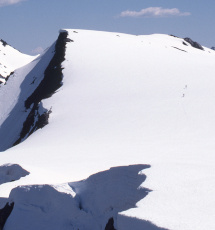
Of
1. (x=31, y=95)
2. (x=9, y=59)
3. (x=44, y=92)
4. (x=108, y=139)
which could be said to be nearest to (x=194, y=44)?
(x=31, y=95)

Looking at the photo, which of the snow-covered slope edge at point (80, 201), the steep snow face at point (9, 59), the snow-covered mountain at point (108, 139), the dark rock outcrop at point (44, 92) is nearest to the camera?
the snow-covered mountain at point (108, 139)

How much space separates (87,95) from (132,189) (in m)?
18.7

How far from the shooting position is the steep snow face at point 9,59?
327 feet

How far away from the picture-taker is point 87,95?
92.5 ft

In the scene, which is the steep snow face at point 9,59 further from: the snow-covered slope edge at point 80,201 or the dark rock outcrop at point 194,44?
the snow-covered slope edge at point 80,201

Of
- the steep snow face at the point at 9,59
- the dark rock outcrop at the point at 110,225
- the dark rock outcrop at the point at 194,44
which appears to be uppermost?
the steep snow face at the point at 9,59

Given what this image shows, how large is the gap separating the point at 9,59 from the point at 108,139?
306 feet

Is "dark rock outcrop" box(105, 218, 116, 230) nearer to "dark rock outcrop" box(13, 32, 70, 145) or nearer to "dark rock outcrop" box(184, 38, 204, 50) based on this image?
"dark rock outcrop" box(13, 32, 70, 145)

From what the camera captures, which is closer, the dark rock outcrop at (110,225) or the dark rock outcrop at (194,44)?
the dark rock outcrop at (110,225)

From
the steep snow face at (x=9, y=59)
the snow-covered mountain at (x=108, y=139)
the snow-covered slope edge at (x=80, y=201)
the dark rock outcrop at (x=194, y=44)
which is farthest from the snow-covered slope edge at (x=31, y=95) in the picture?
the steep snow face at (x=9, y=59)

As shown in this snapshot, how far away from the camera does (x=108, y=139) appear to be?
811 inches

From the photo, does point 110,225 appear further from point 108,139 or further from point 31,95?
point 31,95

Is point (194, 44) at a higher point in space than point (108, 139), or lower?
higher

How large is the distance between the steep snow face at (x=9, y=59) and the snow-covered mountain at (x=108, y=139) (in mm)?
54802
